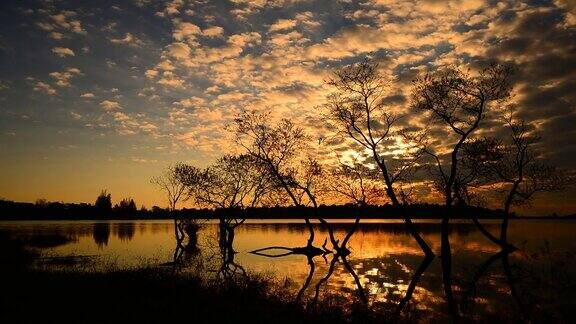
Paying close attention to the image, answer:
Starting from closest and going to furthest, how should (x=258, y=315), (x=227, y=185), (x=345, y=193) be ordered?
1. (x=258, y=315)
2. (x=345, y=193)
3. (x=227, y=185)

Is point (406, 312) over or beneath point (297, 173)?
beneath

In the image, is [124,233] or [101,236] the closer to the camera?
[101,236]

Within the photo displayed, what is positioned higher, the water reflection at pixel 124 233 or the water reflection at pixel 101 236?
the water reflection at pixel 101 236

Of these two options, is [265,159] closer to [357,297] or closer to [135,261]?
[135,261]

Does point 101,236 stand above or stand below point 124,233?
above

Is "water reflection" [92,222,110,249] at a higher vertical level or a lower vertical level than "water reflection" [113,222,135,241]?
higher

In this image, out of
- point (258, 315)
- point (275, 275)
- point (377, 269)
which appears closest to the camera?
point (258, 315)

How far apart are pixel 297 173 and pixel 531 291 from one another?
35509mm

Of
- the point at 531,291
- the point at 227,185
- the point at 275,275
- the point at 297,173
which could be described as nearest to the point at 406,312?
the point at 531,291

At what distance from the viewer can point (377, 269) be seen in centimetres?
3825

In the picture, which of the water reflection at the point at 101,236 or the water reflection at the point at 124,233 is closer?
the water reflection at the point at 101,236

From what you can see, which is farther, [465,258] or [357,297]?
[465,258]

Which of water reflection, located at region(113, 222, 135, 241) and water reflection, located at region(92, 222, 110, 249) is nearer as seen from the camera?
water reflection, located at region(92, 222, 110, 249)

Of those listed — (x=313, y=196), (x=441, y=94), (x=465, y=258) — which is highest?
(x=441, y=94)
